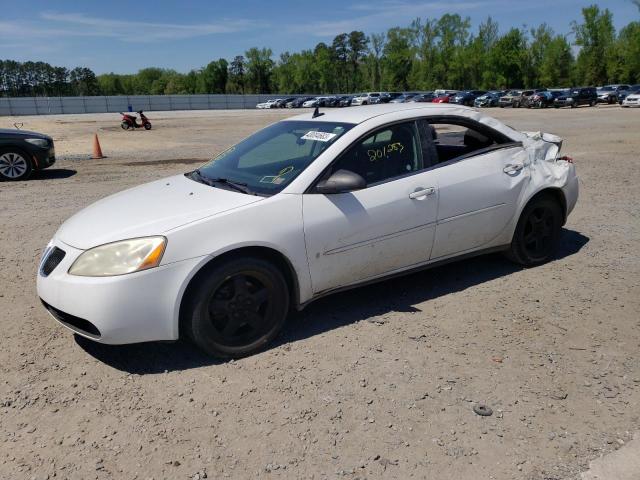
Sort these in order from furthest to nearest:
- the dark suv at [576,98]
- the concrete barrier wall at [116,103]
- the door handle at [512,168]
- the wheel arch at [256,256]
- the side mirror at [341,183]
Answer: the concrete barrier wall at [116,103], the dark suv at [576,98], the door handle at [512,168], the side mirror at [341,183], the wheel arch at [256,256]

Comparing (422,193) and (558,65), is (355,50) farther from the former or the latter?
(422,193)

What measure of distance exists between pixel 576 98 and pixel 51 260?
49.9m

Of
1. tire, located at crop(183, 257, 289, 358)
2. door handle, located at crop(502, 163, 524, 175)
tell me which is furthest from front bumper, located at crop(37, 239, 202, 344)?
door handle, located at crop(502, 163, 524, 175)

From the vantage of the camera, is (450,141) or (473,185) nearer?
(473,185)

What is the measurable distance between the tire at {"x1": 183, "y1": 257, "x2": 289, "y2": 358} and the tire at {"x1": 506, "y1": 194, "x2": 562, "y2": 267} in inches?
95.1

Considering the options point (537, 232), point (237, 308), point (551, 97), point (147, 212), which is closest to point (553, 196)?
point (537, 232)

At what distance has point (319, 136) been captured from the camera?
415 centimetres

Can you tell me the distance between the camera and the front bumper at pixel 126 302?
3180mm

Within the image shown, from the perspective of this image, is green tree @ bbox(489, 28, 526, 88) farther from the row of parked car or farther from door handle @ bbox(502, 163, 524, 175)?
door handle @ bbox(502, 163, 524, 175)

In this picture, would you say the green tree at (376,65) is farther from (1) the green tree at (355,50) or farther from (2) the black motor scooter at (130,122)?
(2) the black motor scooter at (130,122)

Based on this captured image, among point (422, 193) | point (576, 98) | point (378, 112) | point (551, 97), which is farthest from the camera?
point (551, 97)

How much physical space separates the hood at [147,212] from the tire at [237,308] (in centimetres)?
39

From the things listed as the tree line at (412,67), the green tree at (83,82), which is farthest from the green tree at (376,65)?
the green tree at (83,82)

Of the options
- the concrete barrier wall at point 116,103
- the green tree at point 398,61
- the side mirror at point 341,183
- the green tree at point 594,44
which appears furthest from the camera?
the green tree at point 398,61
